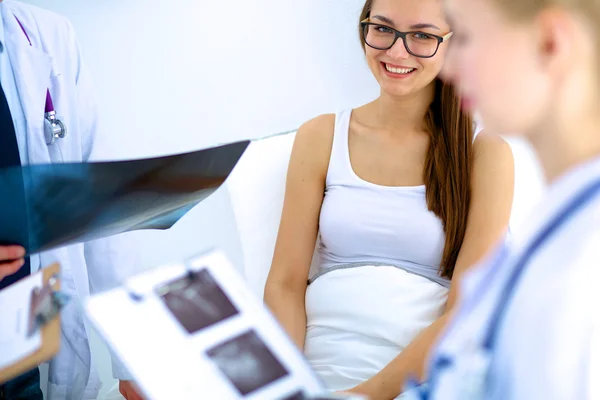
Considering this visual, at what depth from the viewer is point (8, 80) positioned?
1.29 metres

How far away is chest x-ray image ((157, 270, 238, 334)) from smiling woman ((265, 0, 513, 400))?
1.87 feet

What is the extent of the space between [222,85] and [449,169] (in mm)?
727

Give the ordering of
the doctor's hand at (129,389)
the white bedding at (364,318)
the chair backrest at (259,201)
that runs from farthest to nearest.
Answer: the chair backrest at (259,201)
the white bedding at (364,318)
the doctor's hand at (129,389)

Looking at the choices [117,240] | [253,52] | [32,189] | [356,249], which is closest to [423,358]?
[356,249]

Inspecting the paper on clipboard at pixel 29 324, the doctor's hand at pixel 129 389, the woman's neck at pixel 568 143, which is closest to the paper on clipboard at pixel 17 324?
the paper on clipboard at pixel 29 324

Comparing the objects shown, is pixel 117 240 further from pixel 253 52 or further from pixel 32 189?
pixel 253 52

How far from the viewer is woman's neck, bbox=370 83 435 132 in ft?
5.13

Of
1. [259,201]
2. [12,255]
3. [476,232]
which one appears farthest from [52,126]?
[476,232]

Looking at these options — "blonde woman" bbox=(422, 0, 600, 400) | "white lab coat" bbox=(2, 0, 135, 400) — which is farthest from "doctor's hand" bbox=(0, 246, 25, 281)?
"blonde woman" bbox=(422, 0, 600, 400)

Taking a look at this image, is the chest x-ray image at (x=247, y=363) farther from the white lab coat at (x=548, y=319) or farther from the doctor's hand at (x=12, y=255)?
the doctor's hand at (x=12, y=255)

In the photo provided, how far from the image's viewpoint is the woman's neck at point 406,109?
1.56 metres

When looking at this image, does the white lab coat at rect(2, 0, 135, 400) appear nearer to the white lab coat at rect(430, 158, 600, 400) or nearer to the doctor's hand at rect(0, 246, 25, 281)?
the doctor's hand at rect(0, 246, 25, 281)

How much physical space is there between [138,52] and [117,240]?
65cm

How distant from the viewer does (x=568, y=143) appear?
599 mm
